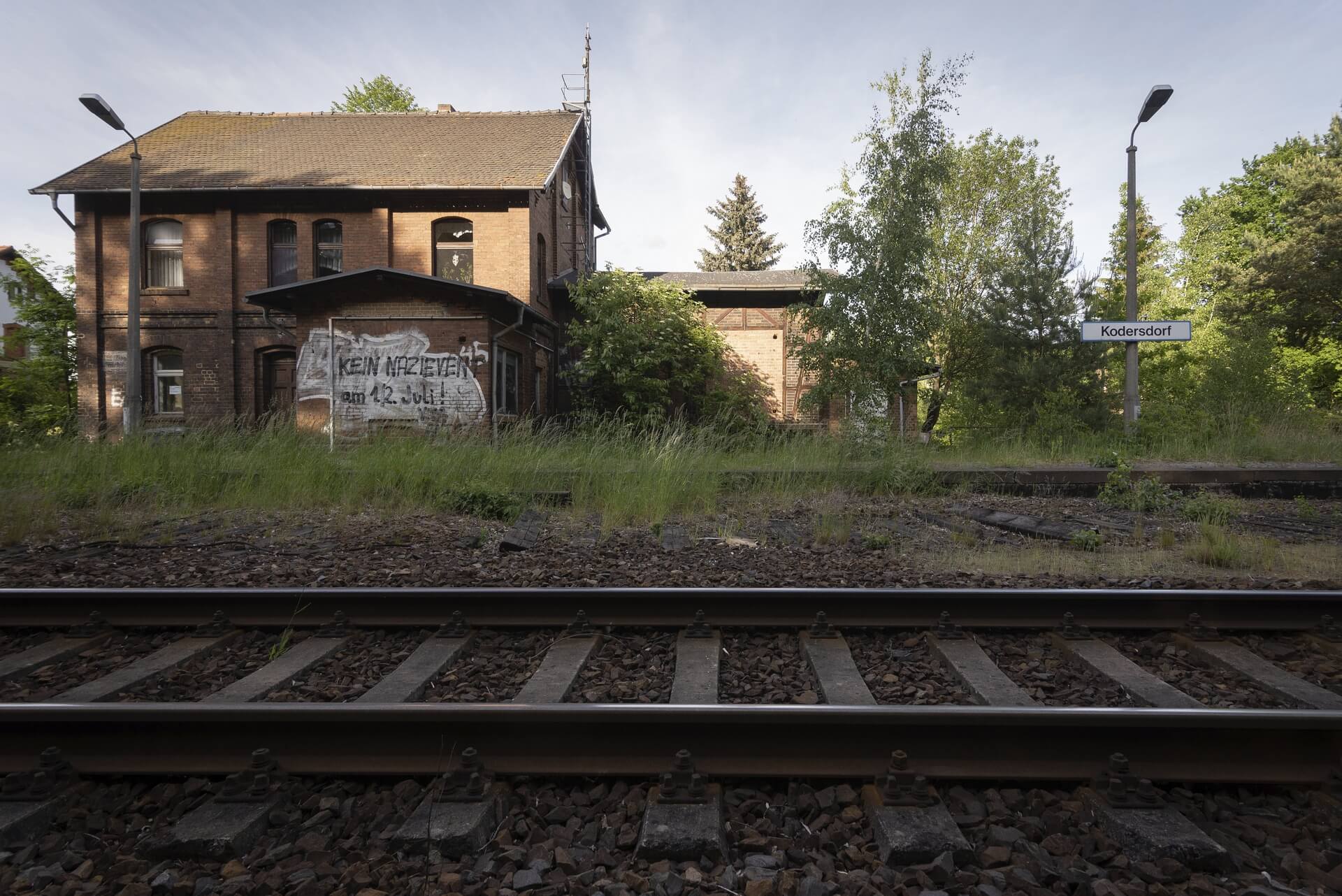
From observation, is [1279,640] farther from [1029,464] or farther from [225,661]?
[1029,464]

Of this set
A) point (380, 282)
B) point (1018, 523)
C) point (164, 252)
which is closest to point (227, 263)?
point (164, 252)

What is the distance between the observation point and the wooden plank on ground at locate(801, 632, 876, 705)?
2.98 meters

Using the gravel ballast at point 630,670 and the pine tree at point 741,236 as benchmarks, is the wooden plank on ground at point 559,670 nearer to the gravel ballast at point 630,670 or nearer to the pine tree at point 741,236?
the gravel ballast at point 630,670

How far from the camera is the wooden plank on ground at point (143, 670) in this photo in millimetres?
3096

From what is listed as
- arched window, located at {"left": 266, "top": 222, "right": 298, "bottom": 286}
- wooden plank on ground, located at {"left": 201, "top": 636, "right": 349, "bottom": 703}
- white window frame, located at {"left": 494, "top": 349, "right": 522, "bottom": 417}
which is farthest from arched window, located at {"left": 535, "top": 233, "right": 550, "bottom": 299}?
wooden plank on ground, located at {"left": 201, "top": 636, "right": 349, "bottom": 703}

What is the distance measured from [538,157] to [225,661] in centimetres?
2062

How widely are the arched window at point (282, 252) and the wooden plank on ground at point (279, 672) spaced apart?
20.7 meters

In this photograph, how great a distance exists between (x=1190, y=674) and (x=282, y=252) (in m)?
24.0

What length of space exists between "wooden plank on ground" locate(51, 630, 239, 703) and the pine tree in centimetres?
5148

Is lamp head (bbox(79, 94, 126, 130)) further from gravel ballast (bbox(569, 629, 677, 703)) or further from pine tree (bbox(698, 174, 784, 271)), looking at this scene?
pine tree (bbox(698, 174, 784, 271))

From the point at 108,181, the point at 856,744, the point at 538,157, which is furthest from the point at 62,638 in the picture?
the point at 108,181

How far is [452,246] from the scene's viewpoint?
21109 millimetres

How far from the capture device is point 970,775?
2404mm

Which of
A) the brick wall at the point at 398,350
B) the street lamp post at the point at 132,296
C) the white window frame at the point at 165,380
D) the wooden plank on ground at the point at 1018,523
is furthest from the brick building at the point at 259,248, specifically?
the wooden plank on ground at the point at 1018,523
